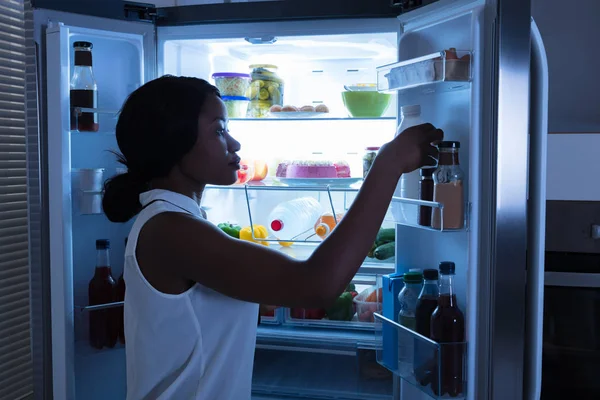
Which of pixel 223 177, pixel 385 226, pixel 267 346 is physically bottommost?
pixel 267 346

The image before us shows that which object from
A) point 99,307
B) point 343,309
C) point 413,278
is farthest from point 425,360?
point 99,307

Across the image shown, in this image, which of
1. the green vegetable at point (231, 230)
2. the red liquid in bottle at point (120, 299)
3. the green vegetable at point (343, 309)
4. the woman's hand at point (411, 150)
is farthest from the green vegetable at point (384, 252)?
the red liquid in bottle at point (120, 299)

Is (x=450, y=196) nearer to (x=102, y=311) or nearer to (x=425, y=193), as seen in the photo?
(x=425, y=193)

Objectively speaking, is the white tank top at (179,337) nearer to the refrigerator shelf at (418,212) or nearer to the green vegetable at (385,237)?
the refrigerator shelf at (418,212)

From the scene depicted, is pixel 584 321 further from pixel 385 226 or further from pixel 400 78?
pixel 400 78

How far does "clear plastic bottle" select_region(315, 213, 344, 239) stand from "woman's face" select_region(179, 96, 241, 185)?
39.6 inches

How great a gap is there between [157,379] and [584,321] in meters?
1.56

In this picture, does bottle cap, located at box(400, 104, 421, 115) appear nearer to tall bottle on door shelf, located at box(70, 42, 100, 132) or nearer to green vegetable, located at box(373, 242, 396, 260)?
green vegetable, located at box(373, 242, 396, 260)

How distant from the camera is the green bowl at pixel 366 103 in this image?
2.15 m

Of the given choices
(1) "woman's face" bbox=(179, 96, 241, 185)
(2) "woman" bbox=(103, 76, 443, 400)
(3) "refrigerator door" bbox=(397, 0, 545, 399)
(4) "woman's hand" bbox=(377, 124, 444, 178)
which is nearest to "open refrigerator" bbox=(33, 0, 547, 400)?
(3) "refrigerator door" bbox=(397, 0, 545, 399)

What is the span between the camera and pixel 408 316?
1.67 metres

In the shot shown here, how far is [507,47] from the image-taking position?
1354 millimetres

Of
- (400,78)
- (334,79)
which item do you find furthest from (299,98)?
(400,78)

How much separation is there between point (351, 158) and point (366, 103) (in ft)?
1.30
